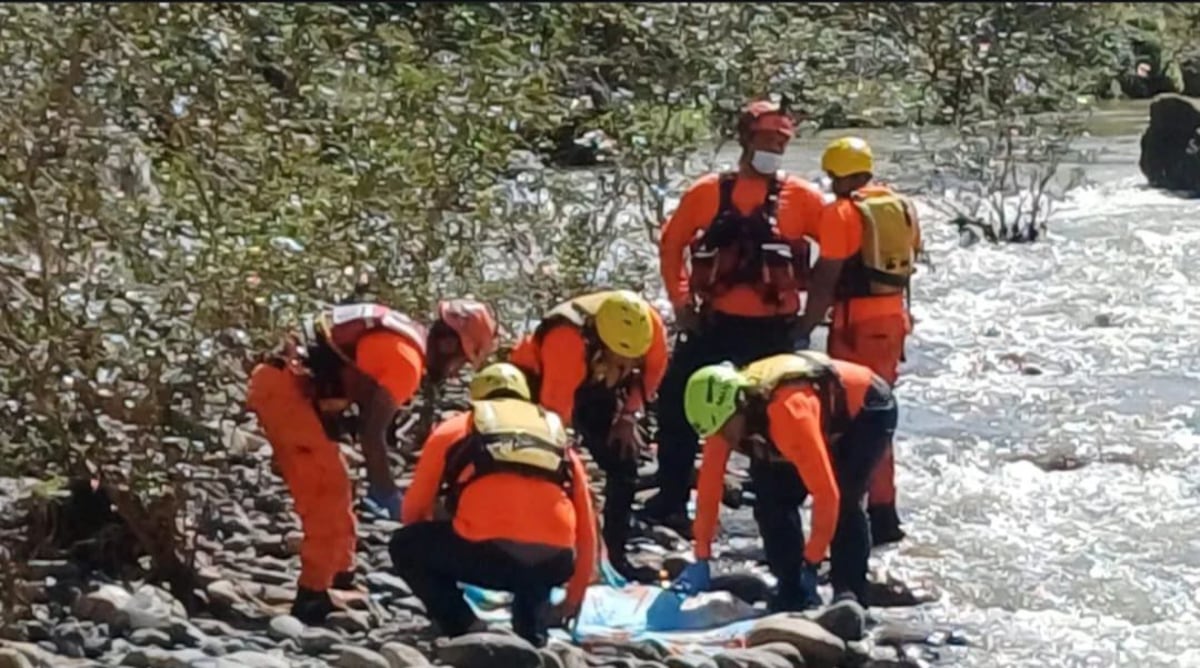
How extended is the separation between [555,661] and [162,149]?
3.45 m

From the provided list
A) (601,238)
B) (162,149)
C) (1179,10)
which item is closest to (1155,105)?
(1179,10)

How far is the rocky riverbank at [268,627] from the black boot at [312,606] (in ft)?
0.16

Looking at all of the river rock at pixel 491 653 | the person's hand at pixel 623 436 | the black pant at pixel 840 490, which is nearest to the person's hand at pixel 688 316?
the person's hand at pixel 623 436

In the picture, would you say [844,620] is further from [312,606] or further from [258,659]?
[258,659]

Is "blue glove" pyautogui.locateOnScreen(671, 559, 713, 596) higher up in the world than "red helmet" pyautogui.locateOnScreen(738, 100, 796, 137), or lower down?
lower down

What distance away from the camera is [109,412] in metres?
6.95

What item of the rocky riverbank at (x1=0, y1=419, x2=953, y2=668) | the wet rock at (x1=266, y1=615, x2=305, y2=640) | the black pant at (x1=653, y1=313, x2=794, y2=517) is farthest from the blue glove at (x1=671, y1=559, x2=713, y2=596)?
the black pant at (x1=653, y1=313, x2=794, y2=517)

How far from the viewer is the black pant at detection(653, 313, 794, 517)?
27.9 ft

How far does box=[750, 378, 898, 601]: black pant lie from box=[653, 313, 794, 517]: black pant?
108 cm

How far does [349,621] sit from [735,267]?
7.34 feet

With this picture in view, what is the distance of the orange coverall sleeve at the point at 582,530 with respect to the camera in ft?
21.3

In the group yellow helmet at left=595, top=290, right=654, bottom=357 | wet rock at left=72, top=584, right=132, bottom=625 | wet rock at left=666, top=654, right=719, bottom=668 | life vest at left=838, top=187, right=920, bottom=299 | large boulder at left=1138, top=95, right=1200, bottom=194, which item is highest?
large boulder at left=1138, top=95, right=1200, bottom=194

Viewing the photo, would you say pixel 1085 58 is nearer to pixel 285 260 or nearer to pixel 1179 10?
pixel 1179 10

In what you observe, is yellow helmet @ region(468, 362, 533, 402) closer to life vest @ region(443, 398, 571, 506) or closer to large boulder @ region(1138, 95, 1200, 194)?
life vest @ region(443, 398, 571, 506)
